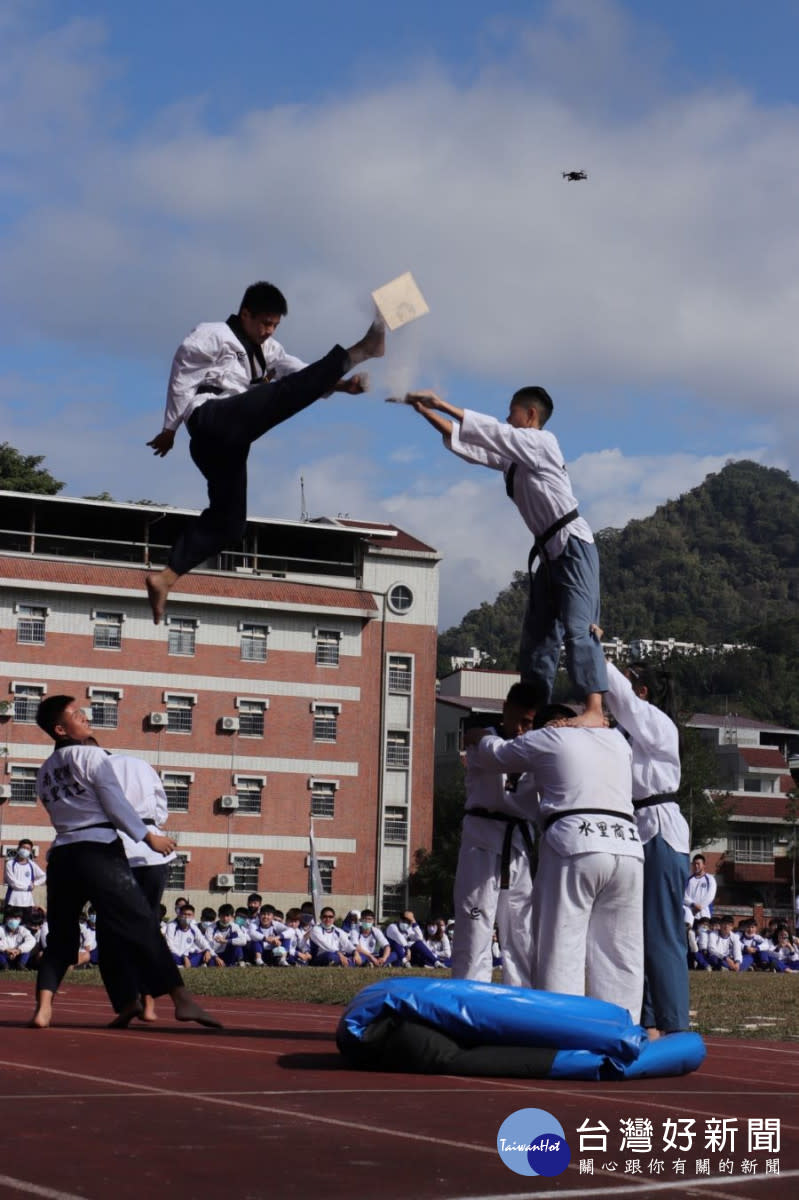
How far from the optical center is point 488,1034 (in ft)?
23.8

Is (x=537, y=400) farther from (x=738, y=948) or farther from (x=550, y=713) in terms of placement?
(x=738, y=948)

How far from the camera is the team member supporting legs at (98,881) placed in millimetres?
9484

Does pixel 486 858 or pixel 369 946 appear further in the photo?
pixel 369 946

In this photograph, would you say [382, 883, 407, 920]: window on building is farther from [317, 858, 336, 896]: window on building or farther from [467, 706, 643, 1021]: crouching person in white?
[467, 706, 643, 1021]: crouching person in white

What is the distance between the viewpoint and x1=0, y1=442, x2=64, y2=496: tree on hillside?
56.9 m

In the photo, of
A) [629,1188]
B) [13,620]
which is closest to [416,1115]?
[629,1188]

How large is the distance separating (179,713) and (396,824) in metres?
9.11

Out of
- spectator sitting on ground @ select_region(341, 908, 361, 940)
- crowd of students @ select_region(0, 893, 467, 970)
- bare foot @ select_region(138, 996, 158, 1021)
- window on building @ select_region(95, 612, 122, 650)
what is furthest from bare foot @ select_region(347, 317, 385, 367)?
window on building @ select_region(95, 612, 122, 650)

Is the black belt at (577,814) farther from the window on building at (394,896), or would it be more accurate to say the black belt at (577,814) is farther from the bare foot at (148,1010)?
the window on building at (394,896)

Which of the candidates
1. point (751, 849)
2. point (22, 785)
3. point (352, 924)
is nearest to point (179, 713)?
point (22, 785)

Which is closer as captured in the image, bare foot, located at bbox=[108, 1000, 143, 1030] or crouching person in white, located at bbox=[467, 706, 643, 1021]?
crouching person in white, located at bbox=[467, 706, 643, 1021]

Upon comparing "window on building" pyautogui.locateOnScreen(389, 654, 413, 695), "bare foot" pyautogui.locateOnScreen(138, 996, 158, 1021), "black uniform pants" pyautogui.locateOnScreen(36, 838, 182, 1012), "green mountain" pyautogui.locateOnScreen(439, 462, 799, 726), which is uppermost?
"green mountain" pyautogui.locateOnScreen(439, 462, 799, 726)

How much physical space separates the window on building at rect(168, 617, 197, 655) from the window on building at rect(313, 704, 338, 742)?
16.2 feet

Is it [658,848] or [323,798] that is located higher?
[323,798]
